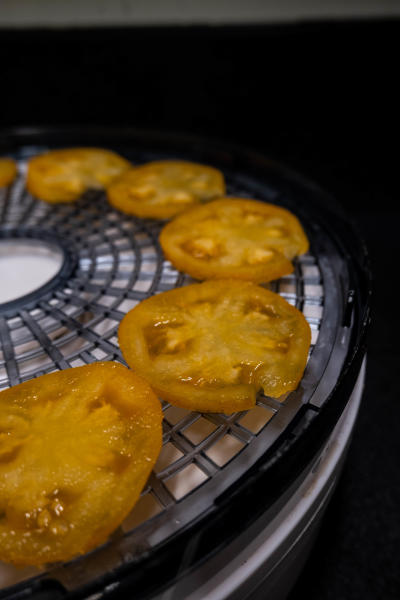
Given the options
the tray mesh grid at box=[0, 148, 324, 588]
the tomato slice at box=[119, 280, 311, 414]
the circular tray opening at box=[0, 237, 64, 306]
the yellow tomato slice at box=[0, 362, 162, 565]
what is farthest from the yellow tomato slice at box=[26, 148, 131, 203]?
the yellow tomato slice at box=[0, 362, 162, 565]

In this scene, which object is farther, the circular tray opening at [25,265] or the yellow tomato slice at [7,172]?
the yellow tomato slice at [7,172]

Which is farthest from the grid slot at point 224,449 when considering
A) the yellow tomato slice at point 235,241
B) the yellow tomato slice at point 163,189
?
the yellow tomato slice at point 163,189

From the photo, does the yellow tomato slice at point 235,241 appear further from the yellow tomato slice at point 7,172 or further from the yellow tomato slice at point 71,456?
the yellow tomato slice at point 7,172

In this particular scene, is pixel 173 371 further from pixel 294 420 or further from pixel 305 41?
pixel 305 41

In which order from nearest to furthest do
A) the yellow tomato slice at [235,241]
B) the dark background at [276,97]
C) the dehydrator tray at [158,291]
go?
the dehydrator tray at [158,291] → the yellow tomato slice at [235,241] → the dark background at [276,97]

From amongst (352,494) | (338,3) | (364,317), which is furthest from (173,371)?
(338,3)

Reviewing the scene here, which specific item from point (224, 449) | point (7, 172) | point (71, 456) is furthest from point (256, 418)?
point (7, 172)
